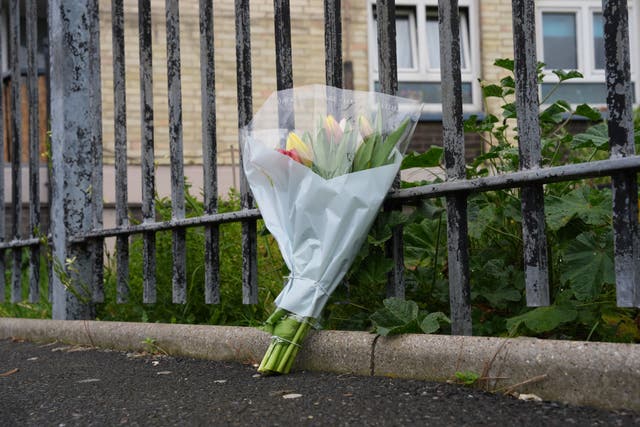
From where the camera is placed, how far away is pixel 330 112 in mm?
2266

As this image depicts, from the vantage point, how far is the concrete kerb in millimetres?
1539

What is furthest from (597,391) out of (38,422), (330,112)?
(38,422)

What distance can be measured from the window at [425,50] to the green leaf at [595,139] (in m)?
8.22

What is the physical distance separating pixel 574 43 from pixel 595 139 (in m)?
9.76

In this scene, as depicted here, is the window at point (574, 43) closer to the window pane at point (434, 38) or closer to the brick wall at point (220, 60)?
the window pane at point (434, 38)

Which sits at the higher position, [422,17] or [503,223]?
[422,17]

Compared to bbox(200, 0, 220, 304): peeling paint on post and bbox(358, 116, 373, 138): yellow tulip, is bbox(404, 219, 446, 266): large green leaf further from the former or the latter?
bbox(200, 0, 220, 304): peeling paint on post

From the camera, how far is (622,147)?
166 cm

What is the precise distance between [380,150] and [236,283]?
1.23 metres

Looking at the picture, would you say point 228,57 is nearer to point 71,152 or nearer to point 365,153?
point 71,152

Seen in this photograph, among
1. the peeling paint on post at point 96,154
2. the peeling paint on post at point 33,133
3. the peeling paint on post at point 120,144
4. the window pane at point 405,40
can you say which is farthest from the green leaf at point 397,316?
the window pane at point 405,40

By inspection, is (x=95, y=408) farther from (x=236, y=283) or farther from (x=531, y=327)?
(x=236, y=283)

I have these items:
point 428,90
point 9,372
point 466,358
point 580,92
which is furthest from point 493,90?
point 580,92

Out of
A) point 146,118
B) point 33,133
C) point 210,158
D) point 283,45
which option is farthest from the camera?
point 33,133
